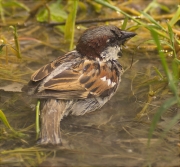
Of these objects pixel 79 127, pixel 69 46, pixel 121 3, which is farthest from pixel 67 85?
pixel 121 3

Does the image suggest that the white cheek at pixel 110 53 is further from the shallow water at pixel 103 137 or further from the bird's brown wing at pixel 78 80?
the shallow water at pixel 103 137

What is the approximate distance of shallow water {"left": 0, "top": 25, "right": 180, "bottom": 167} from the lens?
340cm

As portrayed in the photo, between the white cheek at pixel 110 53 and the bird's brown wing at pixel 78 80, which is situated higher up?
the white cheek at pixel 110 53

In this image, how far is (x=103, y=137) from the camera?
3.77m

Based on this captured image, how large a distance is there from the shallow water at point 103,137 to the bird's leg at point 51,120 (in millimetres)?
69

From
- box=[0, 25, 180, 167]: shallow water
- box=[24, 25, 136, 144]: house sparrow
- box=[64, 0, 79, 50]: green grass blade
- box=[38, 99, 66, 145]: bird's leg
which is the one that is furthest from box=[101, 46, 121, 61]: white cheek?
box=[64, 0, 79, 50]: green grass blade

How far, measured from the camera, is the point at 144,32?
5.94m

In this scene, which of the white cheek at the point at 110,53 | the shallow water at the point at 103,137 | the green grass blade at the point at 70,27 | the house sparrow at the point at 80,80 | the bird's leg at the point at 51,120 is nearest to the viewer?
the shallow water at the point at 103,137

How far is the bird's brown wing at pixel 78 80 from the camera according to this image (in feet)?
12.5

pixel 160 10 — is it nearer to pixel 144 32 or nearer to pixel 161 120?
pixel 144 32

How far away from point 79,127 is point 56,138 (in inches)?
17.7

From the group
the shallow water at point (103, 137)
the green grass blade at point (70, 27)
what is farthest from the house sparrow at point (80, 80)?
the green grass blade at point (70, 27)

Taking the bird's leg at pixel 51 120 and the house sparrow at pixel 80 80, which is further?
the house sparrow at pixel 80 80

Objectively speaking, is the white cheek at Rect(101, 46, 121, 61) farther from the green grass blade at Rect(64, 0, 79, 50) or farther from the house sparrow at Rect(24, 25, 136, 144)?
the green grass blade at Rect(64, 0, 79, 50)
